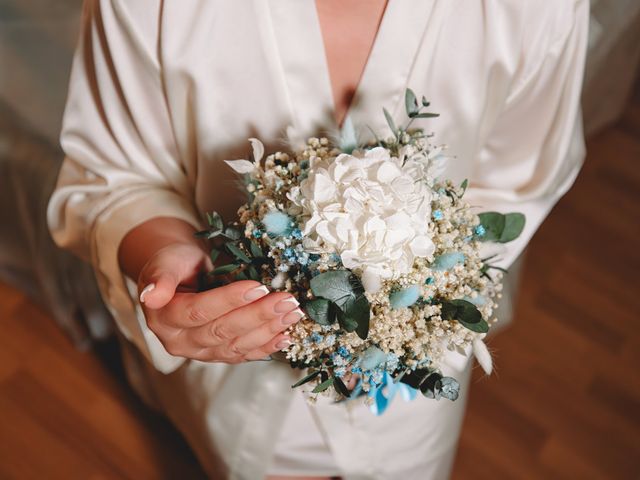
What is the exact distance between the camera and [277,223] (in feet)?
2.48

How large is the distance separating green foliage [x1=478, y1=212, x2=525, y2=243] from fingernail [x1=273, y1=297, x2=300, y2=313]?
35cm

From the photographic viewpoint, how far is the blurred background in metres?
1.69

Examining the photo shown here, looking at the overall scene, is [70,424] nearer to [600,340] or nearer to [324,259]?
[324,259]

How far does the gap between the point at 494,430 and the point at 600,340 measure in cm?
45

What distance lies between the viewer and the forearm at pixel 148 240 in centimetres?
97

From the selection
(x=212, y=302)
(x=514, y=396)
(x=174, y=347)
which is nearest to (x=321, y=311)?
(x=212, y=302)

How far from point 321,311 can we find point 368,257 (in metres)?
0.08

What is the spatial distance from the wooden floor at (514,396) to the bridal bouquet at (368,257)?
3.30 feet

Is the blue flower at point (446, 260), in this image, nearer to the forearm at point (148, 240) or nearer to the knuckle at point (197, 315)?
the knuckle at point (197, 315)

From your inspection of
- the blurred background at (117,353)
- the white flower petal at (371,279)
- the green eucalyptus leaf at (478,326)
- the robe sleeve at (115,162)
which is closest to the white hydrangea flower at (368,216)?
the white flower petal at (371,279)

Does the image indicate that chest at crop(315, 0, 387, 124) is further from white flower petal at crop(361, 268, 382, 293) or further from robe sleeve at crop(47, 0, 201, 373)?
white flower petal at crop(361, 268, 382, 293)

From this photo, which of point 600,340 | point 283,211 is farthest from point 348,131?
point 600,340

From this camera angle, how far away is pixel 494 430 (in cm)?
181

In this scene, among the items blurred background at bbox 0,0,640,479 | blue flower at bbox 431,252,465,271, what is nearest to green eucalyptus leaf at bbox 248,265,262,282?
blue flower at bbox 431,252,465,271
